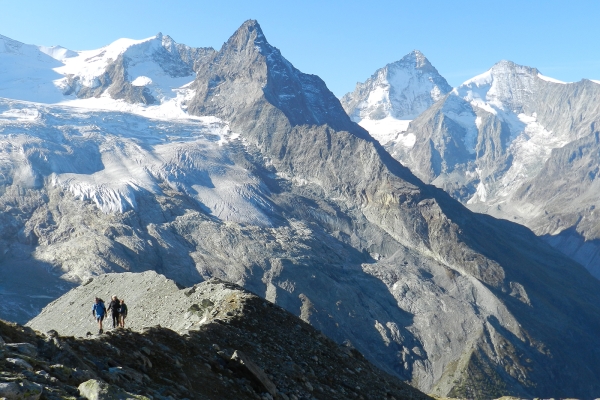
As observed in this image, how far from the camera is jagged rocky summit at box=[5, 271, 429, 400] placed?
55.5ft

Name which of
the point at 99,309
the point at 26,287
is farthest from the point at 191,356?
the point at 26,287

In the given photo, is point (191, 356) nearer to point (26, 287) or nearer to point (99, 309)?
point (99, 309)

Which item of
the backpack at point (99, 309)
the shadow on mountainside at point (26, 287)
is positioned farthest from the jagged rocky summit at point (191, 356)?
the shadow on mountainside at point (26, 287)

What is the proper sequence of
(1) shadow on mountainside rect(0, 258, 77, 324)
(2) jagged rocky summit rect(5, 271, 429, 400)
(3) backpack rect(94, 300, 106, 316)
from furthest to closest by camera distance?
(1) shadow on mountainside rect(0, 258, 77, 324) < (3) backpack rect(94, 300, 106, 316) < (2) jagged rocky summit rect(5, 271, 429, 400)

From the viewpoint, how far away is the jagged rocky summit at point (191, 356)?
16922 mm

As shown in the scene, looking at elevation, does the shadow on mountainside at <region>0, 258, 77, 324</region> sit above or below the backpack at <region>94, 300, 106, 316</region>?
below

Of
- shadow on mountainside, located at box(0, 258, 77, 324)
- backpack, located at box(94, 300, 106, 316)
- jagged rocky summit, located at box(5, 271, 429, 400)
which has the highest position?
jagged rocky summit, located at box(5, 271, 429, 400)

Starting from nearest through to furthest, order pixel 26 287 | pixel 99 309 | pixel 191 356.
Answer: pixel 191 356
pixel 99 309
pixel 26 287

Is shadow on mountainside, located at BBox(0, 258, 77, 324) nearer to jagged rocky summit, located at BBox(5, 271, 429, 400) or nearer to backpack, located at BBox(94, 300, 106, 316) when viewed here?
jagged rocky summit, located at BBox(5, 271, 429, 400)

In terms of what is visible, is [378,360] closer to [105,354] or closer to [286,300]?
[286,300]

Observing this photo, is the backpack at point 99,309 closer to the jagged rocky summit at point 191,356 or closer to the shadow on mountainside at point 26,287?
the jagged rocky summit at point 191,356

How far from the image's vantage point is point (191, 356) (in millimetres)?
25266

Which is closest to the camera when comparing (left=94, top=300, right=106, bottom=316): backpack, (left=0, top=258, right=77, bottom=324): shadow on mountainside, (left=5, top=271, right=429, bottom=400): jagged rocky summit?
(left=5, top=271, right=429, bottom=400): jagged rocky summit

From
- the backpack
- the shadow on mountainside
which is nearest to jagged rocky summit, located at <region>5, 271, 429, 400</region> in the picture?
the backpack
